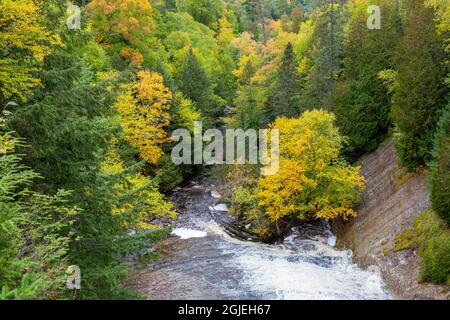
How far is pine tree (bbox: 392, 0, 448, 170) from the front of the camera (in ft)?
64.2

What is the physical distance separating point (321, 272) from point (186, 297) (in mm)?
5822

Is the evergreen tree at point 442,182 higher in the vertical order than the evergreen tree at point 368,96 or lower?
lower

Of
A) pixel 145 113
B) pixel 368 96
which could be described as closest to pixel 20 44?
pixel 145 113

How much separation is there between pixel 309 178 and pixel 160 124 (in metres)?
12.6

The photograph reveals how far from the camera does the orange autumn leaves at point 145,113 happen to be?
2752 cm

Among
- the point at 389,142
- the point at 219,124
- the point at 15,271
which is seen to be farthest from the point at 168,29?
the point at 15,271

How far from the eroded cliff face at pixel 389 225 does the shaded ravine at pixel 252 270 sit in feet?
1.95

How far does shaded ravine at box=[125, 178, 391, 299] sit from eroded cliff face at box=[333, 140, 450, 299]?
0.59m

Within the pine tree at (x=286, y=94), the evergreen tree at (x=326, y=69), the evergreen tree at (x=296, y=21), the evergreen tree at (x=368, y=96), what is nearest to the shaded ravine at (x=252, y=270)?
the evergreen tree at (x=368, y=96)

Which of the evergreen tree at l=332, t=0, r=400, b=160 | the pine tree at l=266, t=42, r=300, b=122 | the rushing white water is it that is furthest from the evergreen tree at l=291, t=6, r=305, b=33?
the rushing white water

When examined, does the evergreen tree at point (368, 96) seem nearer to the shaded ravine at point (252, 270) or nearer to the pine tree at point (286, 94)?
the pine tree at point (286, 94)

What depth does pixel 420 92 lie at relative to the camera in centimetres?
1973

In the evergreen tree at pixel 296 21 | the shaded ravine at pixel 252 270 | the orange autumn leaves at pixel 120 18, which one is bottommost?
the shaded ravine at pixel 252 270

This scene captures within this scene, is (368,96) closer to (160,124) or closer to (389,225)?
(389,225)
